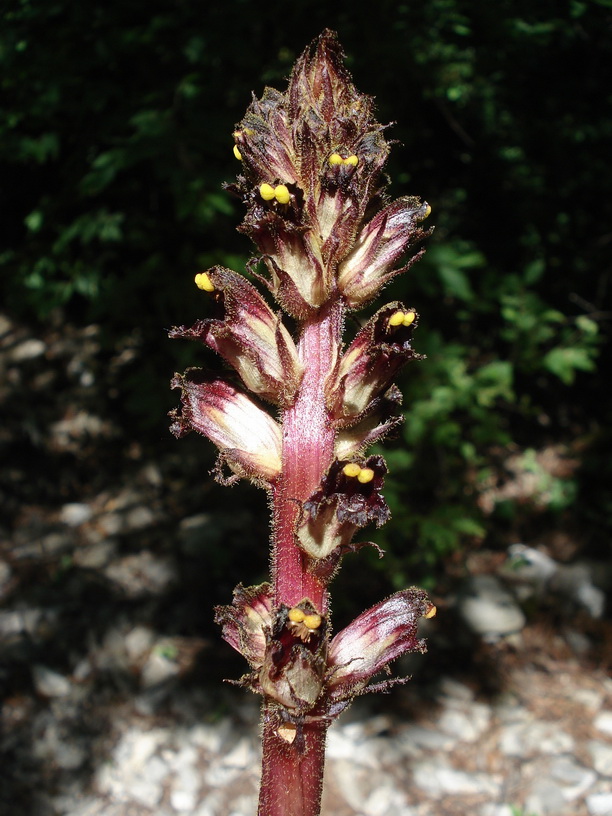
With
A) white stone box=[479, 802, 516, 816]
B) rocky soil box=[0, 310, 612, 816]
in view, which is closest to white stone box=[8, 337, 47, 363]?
rocky soil box=[0, 310, 612, 816]

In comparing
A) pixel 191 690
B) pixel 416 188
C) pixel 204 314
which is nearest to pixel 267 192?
pixel 204 314

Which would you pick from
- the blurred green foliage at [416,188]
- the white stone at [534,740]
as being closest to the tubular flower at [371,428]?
the blurred green foliage at [416,188]

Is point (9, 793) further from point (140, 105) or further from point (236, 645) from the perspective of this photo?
point (140, 105)

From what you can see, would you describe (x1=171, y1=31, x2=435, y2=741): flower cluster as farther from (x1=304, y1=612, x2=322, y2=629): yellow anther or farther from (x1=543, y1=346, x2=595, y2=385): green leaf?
(x1=543, y1=346, x2=595, y2=385): green leaf

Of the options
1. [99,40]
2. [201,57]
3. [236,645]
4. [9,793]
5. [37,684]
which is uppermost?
[99,40]

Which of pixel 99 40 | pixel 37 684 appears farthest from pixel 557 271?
pixel 37 684
